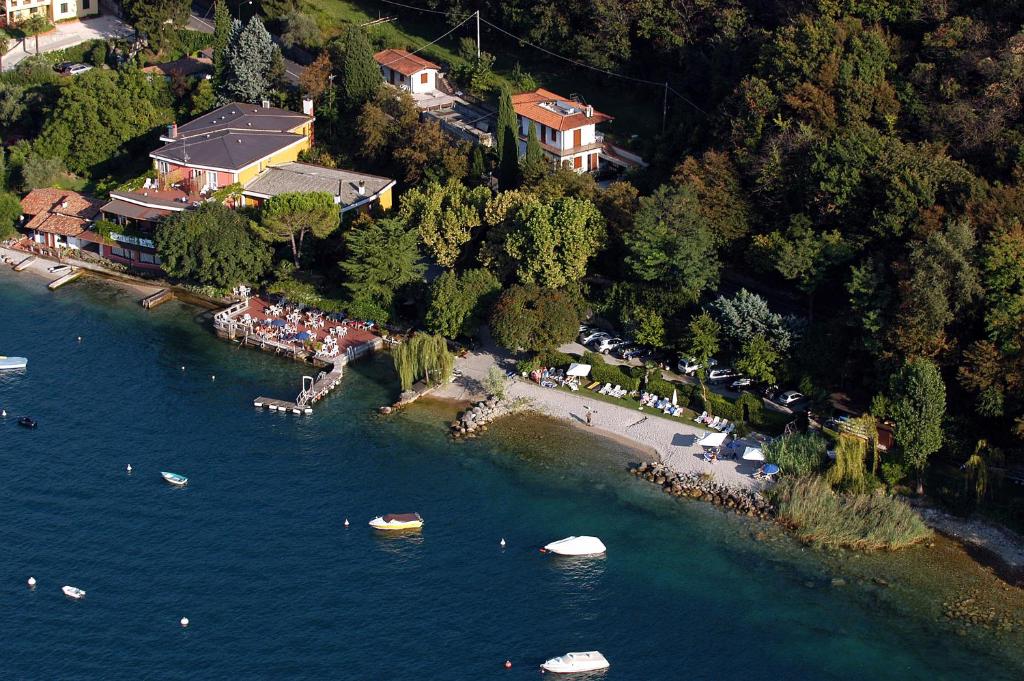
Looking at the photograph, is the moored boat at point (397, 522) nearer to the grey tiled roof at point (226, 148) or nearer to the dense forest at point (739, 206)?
the dense forest at point (739, 206)

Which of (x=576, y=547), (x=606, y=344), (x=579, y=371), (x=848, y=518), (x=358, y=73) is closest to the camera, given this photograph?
(x=576, y=547)

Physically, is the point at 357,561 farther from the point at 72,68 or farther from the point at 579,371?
the point at 72,68

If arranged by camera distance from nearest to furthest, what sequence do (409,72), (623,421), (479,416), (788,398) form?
(788,398) < (623,421) < (479,416) < (409,72)

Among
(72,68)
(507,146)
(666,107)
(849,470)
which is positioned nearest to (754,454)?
(849,470)

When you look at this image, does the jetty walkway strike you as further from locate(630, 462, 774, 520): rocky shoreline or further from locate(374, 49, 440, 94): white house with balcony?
locate(374, 49, 440, 94): white house with balcony

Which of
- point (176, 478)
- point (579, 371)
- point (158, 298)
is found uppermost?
point (158, 298)
